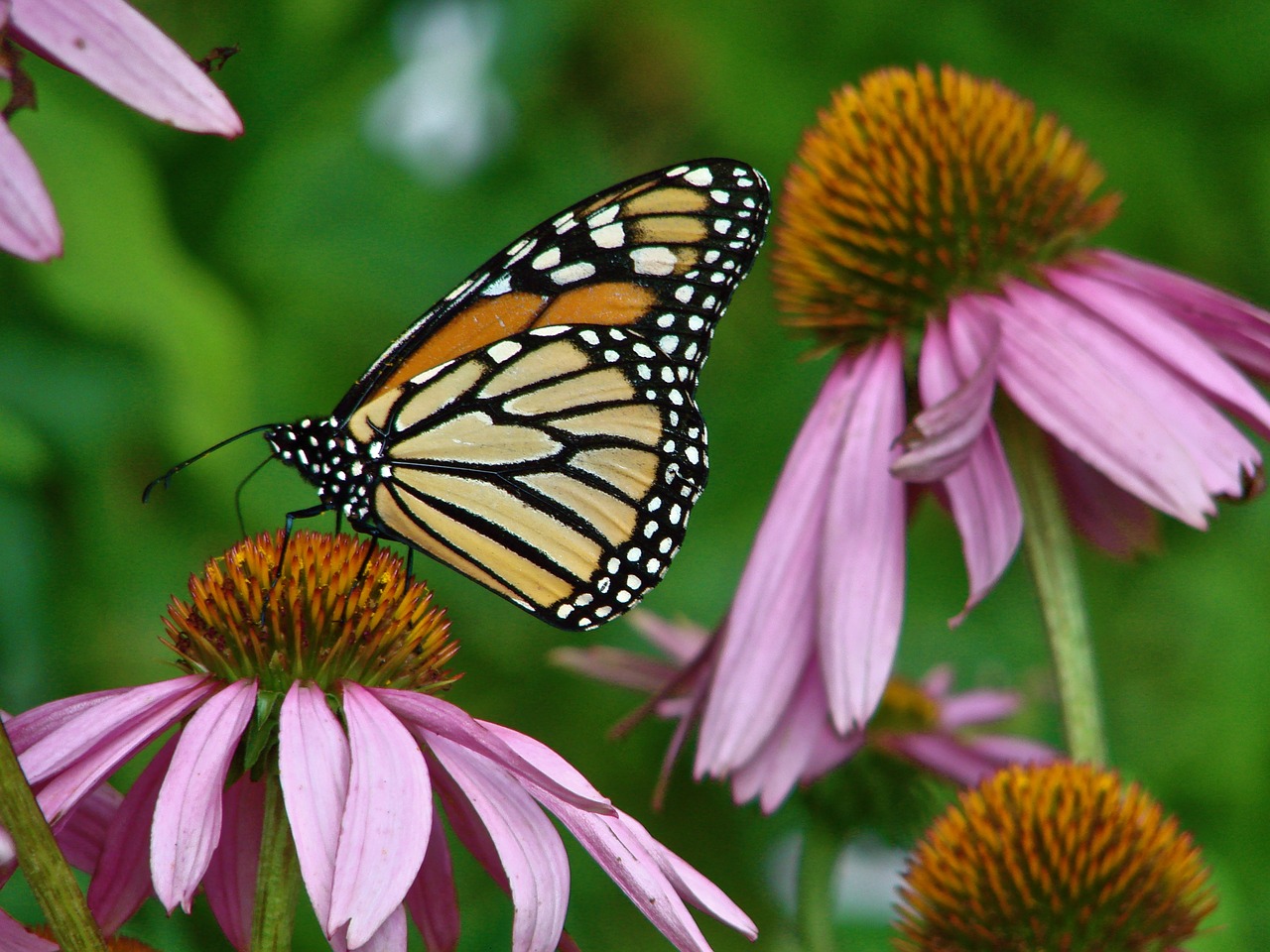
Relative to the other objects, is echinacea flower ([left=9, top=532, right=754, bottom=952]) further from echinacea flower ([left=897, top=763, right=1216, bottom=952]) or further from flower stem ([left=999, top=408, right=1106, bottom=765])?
flower stem ([left=999, top=408, right=1106, bottom=765])

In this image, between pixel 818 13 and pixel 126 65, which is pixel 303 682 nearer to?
pixel 126 65

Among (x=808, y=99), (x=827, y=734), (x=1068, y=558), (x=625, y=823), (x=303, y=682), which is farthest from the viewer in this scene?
(x=808, y=99)

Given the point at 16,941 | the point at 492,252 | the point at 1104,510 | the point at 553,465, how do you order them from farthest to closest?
the point at 492,252 → the point at 1104,510 → the point at 553,465 → the point at 16,941

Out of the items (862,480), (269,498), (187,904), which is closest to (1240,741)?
(862,480)

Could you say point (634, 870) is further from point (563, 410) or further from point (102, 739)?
point (563, 410)

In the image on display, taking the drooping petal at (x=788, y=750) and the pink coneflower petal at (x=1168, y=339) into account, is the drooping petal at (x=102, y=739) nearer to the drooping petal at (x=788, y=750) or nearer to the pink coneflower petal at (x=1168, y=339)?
the drooping petal at (x=788, y=750)

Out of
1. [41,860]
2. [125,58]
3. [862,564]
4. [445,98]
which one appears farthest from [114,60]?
[445,98]
